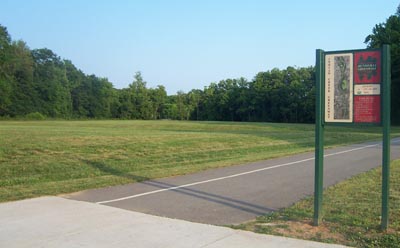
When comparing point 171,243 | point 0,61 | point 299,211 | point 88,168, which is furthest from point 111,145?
point 0,61

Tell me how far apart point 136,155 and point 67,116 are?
302ft

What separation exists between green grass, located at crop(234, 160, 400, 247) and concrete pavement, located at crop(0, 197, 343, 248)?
1.48ft

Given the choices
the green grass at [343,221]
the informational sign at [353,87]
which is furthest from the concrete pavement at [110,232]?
the informational sign at [353,87]

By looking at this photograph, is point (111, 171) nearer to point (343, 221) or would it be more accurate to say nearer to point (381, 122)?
point (343, 221)

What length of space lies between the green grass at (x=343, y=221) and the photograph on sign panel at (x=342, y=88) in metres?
1.58

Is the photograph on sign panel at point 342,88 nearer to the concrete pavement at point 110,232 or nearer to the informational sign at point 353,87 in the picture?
the informational sign at point 353,87

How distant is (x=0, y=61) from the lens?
284ft

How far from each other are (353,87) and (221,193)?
3955mm

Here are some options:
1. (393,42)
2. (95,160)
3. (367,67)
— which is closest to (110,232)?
(367,67)

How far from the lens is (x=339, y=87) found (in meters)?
6.63

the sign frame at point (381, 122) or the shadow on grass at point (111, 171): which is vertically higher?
the sign frame at point (381, 122)

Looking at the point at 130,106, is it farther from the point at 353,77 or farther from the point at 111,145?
the point at 353,77

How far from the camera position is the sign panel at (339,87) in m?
6.53

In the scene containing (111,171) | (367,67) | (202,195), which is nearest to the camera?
(367,67)
